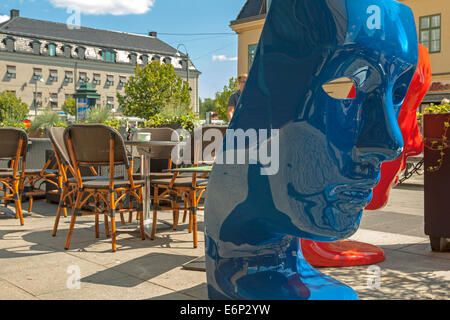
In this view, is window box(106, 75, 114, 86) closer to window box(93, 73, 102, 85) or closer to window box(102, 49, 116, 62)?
window box(93, 73, 102, 85)

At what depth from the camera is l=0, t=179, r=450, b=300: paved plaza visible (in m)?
3.29

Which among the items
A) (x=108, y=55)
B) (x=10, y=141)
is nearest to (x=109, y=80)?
(x=108, y=55)

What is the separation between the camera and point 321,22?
2016mm

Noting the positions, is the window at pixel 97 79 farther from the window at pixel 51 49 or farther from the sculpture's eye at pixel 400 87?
the sculpture's eye at pixel 400 87

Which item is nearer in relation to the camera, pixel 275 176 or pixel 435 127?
pixel 275 176

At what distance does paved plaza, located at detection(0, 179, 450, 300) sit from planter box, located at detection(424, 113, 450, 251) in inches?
8.1

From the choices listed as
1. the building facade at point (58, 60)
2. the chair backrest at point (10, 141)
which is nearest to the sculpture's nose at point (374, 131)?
the chair backrest at point (10, 141)

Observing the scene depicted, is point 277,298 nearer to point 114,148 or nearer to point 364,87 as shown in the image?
point 364,87

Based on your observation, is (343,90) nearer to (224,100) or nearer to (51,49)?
(224,100)

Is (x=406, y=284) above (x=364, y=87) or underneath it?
underneath

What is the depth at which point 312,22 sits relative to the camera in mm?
2025

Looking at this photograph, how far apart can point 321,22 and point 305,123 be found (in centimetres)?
41

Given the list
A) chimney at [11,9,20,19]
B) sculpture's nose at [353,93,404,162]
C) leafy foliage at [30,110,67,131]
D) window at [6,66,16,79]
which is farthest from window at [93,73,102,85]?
sculpture's nose at [353,93,404,162]
